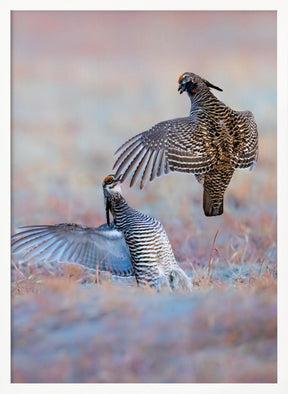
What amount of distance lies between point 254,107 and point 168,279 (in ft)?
2.67

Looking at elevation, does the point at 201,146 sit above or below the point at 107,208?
above

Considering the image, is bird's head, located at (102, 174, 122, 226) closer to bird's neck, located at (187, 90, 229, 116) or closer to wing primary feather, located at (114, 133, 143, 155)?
wing primary feather, located at (114, 133, 143, 155)

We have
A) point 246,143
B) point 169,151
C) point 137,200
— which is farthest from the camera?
point 137,200

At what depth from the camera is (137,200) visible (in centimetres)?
307

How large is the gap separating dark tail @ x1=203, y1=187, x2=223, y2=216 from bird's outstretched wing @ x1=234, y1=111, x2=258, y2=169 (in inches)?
6.9

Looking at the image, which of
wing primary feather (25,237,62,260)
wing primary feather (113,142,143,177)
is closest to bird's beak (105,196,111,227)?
wing primary feather (113,142,143,177)

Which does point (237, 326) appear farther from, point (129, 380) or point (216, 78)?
point (216, 78)

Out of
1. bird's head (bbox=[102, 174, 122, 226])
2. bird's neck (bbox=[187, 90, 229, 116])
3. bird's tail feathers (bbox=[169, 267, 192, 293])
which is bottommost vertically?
bird's tail feathers (bbox=[169, 267, 192, 293])

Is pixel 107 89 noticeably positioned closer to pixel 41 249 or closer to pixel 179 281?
pixel 41 249

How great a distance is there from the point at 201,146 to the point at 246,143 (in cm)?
21

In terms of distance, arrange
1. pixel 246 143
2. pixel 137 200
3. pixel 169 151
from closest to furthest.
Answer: pixel 169 151 → pixel 246 143 → pixel 137 200

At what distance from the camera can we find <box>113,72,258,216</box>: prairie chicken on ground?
2852 mm

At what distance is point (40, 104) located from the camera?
2947 millimetres

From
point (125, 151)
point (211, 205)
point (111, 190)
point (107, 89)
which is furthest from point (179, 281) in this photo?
point (107, 89)
